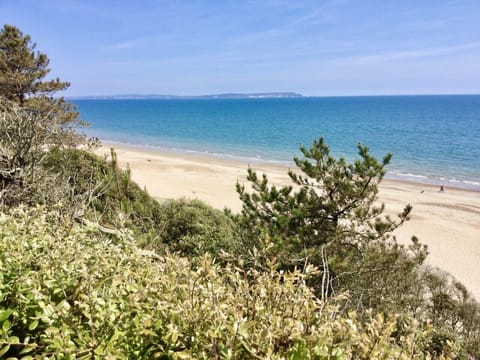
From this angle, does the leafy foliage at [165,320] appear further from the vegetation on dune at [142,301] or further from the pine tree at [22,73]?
the pine tree at [22,73]

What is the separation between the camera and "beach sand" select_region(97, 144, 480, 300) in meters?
15.0

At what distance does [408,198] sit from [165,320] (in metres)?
24.7

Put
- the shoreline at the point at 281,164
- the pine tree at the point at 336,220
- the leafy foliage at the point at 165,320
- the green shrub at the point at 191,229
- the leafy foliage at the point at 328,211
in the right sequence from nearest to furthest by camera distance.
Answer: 1. the leafy foliage at the point at 165,320
2. the pine tree at the point at 336,220
3. the leafy foliage at the point at 328,211
4. the green shrub at the point at 191,229
5. the shoreline at the point at 281,164

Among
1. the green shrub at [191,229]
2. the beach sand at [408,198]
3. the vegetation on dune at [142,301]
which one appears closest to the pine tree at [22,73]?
the beach sand at [408,198]

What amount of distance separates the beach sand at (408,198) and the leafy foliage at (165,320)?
40.9 feet

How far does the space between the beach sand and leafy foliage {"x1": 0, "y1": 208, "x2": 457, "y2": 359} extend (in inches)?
490

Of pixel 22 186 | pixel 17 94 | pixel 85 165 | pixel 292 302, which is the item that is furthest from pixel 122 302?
pixel 17 94

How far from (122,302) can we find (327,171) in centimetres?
604

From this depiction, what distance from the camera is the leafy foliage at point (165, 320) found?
4.74 feet

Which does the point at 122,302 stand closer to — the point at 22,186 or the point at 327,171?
the point at 22,186

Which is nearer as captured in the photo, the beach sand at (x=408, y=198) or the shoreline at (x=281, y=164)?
the beach sand at (x=408, y=198)

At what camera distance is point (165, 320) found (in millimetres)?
1647

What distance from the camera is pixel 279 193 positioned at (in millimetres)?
7488

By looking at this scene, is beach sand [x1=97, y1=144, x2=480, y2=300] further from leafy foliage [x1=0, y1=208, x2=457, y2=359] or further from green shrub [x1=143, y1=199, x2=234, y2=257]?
leafy foliage [x1=0, y1=208, x2=457, y2=359]
